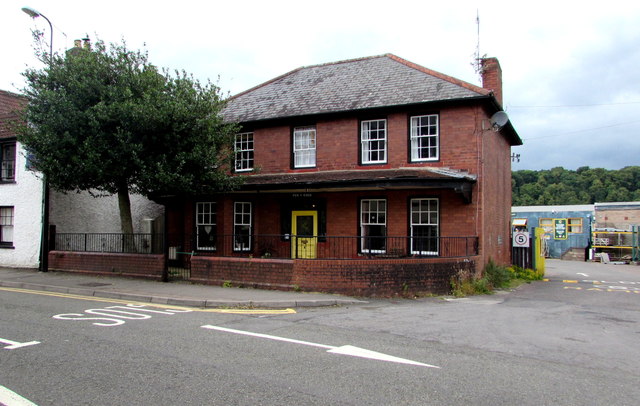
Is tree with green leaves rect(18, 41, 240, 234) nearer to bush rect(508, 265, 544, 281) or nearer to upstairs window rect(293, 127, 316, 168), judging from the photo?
upstairs window rect(293, 127, 316, 168)

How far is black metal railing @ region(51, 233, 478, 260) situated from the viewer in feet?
49.2

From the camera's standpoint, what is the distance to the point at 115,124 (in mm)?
13508

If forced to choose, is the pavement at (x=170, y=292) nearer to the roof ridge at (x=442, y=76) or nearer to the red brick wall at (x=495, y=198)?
the red brick wall at (x=495, y=198)

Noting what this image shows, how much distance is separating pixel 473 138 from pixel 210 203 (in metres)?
10.7

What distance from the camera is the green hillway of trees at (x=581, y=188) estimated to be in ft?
235

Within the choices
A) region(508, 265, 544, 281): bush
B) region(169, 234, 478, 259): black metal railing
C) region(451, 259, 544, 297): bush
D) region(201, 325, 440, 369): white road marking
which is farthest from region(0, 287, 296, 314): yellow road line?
region(508, 265, 544, 281): bush

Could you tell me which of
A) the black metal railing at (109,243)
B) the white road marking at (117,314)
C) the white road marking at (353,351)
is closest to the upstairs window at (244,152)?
the black metal railing at (109,243)

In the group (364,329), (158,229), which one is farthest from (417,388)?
(158,229)

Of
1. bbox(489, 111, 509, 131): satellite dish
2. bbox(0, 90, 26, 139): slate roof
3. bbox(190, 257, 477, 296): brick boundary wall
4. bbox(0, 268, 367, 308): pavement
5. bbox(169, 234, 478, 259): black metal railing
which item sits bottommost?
bbox(0, 268, 367, 308): pavement

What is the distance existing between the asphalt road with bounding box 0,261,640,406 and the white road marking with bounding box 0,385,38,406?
24mm

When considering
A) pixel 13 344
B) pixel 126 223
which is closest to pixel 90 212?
pixel 126 223

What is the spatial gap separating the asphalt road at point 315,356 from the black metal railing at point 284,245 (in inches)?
177

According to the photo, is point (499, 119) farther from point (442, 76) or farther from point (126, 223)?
point (126, 223)

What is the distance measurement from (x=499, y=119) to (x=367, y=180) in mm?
4999
